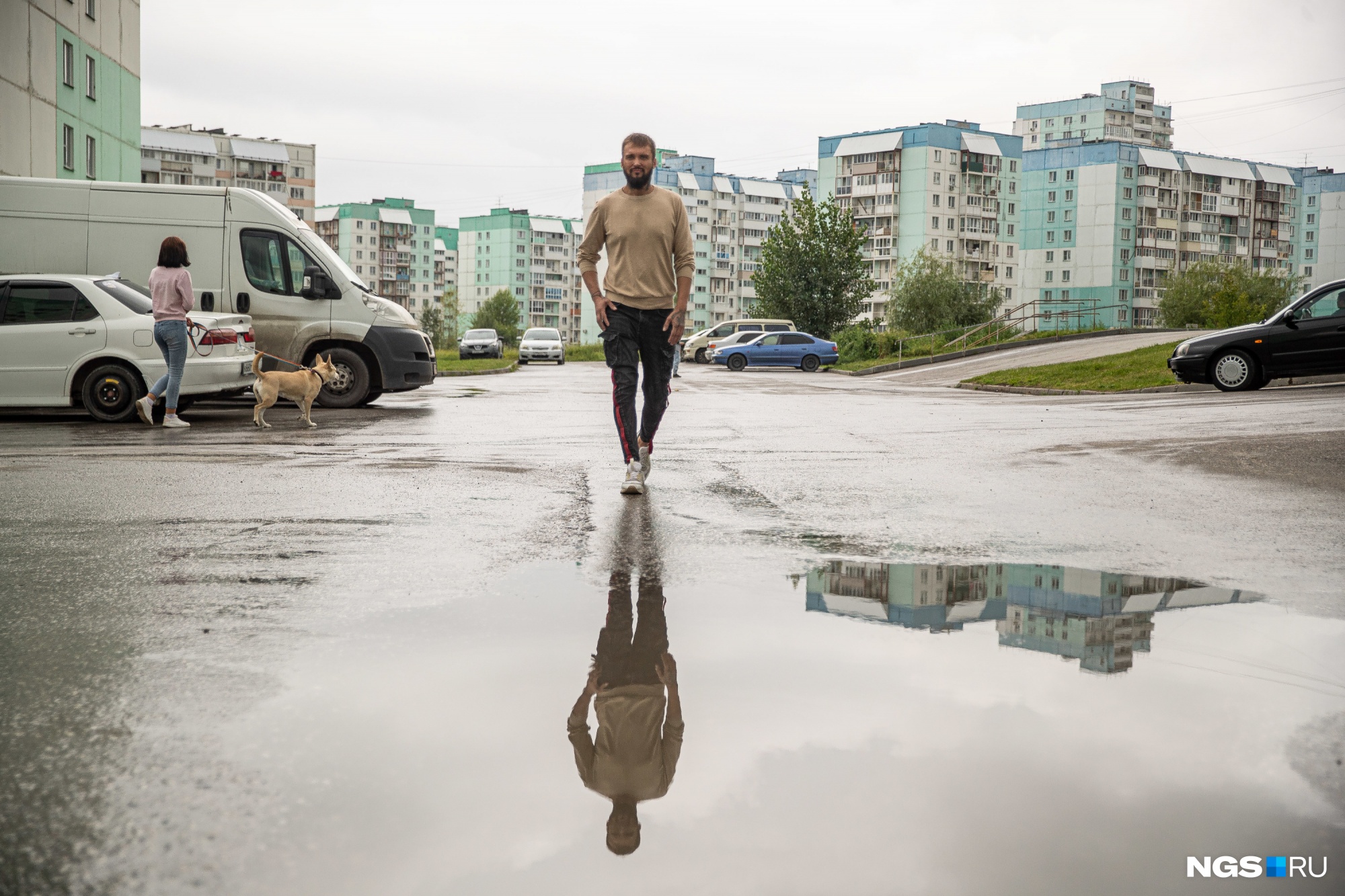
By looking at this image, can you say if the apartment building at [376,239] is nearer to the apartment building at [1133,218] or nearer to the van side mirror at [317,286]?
the apartment building at [1133,218]

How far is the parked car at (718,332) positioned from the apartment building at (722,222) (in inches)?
4199

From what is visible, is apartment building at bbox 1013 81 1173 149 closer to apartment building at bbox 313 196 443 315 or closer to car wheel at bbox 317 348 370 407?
apartment building at bbox 313 196 443 315

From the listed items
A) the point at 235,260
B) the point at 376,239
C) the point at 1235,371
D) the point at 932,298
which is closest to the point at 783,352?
the point at 1235,371

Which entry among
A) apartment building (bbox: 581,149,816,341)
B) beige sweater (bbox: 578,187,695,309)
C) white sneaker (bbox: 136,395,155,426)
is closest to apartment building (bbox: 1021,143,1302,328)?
apartment building (bbox: 581,149,816,341)

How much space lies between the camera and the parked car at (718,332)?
53469 millimetres

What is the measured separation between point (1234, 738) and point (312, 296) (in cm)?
1428

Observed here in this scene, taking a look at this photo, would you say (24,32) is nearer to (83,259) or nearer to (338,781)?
(83,259)

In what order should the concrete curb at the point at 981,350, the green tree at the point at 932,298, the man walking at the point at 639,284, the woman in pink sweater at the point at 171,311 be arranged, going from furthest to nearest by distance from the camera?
the green tree at the point at 932,298 → the concrete curb at the point at 981,350 → the woman in pink sweater at the point at 171,311 → the man walking at the point at 639,284

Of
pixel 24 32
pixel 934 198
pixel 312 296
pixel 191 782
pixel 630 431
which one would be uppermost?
pixel 934 198

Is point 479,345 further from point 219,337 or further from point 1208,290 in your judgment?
point 1208,290

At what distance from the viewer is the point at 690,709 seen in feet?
9.85

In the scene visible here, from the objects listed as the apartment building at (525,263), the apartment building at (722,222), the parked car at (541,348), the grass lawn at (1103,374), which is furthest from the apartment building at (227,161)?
the grass lawn at (1103,374)

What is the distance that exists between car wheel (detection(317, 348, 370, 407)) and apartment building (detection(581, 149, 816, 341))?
14639 cm

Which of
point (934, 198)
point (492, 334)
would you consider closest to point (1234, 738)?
point (492, 334)
